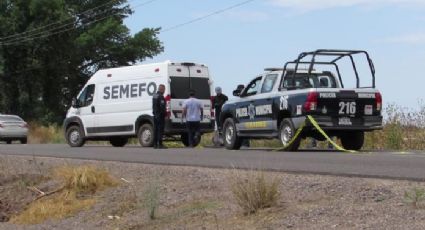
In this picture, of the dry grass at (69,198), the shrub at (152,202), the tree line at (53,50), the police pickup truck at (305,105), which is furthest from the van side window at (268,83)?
the tree line at (53,50)

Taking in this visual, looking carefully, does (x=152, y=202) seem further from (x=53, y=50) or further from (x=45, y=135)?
(x=53, y=50)

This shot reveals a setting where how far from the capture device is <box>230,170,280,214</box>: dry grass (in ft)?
26.2

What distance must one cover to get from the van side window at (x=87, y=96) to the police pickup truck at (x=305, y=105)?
244 inches

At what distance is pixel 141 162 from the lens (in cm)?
1447

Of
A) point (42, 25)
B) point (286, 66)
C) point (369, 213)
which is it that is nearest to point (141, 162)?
point (286, 66)

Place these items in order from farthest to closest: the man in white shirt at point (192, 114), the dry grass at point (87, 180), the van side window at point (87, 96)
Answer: the van side window at point (87, 96)
the man in white shirt at point (192, 114)
the dry grass at point (87, 180)

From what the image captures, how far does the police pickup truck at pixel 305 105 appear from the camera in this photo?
54.6ft

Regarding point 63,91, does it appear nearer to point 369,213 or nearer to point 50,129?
point 50,129

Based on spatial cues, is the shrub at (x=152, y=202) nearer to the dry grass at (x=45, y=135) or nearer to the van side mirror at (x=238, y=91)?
the van side mirror at (x=238, y=91)

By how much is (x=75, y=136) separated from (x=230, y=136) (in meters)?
6.82

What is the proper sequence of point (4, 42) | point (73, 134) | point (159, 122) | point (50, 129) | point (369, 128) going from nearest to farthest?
point (369, 128) → point (159, 122) → point (73, 134) → point (50, 129) → point (4, 42)

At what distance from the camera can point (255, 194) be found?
8000mm

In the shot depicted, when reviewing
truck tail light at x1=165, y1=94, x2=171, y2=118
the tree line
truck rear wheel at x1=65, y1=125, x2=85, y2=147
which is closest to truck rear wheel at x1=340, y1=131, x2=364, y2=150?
truck tail light at x1=165, y1=94, x2=171, y2=118

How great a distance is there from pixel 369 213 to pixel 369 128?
403 inches
